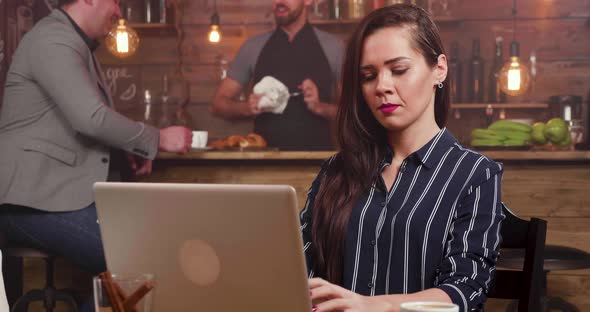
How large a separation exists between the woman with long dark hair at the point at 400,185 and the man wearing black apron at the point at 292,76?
2762 millimetres

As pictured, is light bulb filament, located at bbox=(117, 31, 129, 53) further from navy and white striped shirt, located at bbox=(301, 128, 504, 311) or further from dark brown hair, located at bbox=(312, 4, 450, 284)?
navy and white striped shirt, located at bbox=(301, 128, 504, 311)

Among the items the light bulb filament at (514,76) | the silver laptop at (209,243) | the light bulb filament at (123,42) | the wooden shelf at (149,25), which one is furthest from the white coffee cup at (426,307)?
the wooden shelf at (149,25)

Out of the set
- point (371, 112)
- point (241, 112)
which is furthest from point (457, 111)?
point (371, 112)

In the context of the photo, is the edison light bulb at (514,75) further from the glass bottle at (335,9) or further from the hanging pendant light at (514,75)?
the glass bottle at (335,9)

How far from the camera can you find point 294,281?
1103mm

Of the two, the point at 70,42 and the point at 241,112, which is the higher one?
the point at 70,42

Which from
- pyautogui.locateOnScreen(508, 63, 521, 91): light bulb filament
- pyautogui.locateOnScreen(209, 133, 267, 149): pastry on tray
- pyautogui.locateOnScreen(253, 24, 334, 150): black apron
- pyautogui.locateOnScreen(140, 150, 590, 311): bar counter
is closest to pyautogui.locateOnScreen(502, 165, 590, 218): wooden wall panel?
pyautogui.locateOnScreen(140, 150, 590, 311): bar counter

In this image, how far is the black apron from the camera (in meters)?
4.75

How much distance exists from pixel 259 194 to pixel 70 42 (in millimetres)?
2180

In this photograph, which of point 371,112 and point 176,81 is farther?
point 176,81

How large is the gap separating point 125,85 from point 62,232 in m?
2.44

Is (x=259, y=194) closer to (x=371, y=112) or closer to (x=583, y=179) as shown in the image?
(x=371, y=112)

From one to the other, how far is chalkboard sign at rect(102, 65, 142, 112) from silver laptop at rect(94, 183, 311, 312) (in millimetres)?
4093

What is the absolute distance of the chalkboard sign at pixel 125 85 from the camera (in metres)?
5.25
